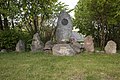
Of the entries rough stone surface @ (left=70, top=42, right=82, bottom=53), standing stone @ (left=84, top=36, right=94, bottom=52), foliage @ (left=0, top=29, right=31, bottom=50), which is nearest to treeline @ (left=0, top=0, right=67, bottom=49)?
foliage @ (left=0, top=29, right=31, bottom=50)

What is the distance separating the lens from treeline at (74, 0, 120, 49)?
42.5 ft

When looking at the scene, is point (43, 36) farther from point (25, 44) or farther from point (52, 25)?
point (25, 44)

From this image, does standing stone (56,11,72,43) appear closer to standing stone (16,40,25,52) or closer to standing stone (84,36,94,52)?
standing stone (84,36,94,52)

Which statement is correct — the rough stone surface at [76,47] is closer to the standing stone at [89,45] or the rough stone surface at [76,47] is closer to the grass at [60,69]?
the standing stone at [89,45]

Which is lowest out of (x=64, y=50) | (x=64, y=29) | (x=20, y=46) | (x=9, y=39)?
(x=64, y=50)

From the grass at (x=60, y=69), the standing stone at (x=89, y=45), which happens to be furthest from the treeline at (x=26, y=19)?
the grass at (x=60, y=69)

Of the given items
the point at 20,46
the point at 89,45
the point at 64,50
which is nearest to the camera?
the point at 64,50

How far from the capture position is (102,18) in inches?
535

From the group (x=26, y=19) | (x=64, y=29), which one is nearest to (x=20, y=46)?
(x=64, y=29)

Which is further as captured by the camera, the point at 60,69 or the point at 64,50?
the point at 64,50

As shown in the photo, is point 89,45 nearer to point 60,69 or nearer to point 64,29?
point 64,29

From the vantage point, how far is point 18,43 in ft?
41.4

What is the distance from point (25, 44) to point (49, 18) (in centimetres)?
255

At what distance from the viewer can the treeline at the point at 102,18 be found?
12953 mm
